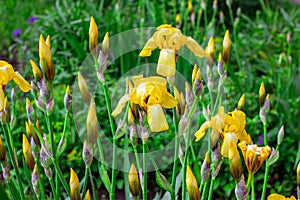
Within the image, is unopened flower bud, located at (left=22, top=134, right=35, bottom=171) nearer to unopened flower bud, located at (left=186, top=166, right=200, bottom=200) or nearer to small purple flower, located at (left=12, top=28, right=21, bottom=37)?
unopened flower bud, located at (left=186, top=166, right=200, bottom=200)

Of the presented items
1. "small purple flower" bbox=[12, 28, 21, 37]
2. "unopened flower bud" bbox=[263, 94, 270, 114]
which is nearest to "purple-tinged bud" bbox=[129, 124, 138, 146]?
"unopened flower bud" bbox=[263, 94, 270, 114]

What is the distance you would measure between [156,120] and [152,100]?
0.17ft

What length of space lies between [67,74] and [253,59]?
136 centimetres

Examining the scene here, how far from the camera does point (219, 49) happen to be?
3.80 metres

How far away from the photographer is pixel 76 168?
9.32ft

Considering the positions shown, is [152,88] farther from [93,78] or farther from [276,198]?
[93,78]

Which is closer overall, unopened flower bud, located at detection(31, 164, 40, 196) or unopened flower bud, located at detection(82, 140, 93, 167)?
unopened flower bud, located at detection(82, 140, 93, 167)

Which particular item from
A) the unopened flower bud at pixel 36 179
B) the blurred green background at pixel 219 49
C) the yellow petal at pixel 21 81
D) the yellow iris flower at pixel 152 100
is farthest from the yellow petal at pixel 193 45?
the blurred green background at pixel 219 49

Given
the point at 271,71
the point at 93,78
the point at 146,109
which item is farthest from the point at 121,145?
the point at 146,109

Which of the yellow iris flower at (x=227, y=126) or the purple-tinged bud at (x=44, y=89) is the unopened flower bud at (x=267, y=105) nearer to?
the yellow iris flower at (x=227, y=126)

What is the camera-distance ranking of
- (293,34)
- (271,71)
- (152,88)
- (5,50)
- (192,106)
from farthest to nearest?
(5,50), (293,34), (271,71), (192,106), (152,88)

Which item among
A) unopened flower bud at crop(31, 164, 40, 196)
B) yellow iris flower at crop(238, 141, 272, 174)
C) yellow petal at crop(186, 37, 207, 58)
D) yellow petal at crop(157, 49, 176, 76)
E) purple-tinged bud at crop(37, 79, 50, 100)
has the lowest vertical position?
unopened flower bud at crop(31, 164, 40, 196)

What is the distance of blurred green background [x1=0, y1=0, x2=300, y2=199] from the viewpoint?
9.67 ft

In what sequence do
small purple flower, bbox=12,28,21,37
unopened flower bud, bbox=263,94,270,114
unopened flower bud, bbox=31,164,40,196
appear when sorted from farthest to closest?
small purple flower, bbox=12,28,21,37
unopened flower bud, bbox=263,94,270,114
unopened flower bud, bbox=31,164,40,196
